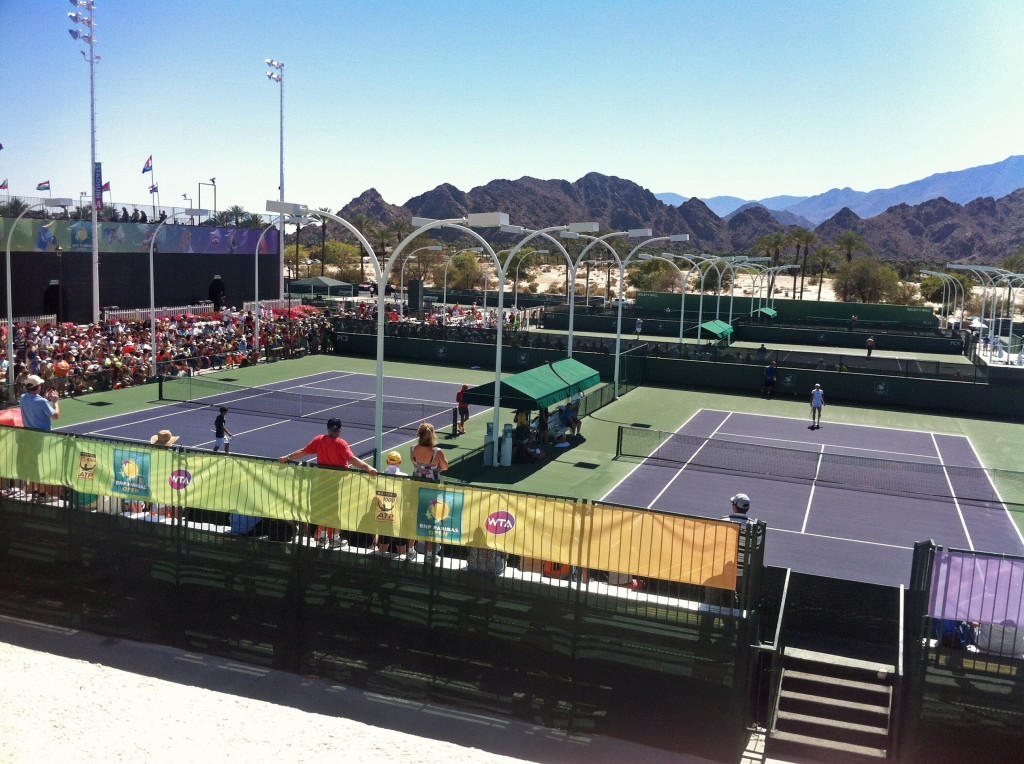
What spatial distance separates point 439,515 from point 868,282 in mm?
97387

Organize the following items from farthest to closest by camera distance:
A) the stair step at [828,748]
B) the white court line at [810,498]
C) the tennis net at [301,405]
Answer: the tennis net at [301,405]
the white court line at [810,498]
the stair step at [828,748]

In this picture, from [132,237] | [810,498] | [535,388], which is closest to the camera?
[810,498]

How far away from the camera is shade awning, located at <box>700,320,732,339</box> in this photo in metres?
48.3

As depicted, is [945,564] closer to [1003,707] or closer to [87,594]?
[1003,707]

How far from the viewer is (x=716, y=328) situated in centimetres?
4981

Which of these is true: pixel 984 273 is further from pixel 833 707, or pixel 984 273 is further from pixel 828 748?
pixel 828 748

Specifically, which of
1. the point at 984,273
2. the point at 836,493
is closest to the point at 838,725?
the point at 836,493

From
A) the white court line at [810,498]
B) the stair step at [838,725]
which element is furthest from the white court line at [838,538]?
the stair step at [838,725]

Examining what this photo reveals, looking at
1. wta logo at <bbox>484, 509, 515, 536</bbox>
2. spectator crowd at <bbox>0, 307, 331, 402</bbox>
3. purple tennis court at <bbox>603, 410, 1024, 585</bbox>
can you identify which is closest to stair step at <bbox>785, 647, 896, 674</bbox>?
wta logo at <bbox>484, 509, 515, 536</bbox>

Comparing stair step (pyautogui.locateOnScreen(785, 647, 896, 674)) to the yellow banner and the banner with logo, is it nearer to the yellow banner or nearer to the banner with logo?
the yellow banner

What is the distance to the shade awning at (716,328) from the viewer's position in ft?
159

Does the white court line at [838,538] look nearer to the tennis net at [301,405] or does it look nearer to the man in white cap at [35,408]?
the tennis net at [301,405]

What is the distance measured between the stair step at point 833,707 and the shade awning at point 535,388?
14.5 meters

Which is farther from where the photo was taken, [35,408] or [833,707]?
[35,408]
